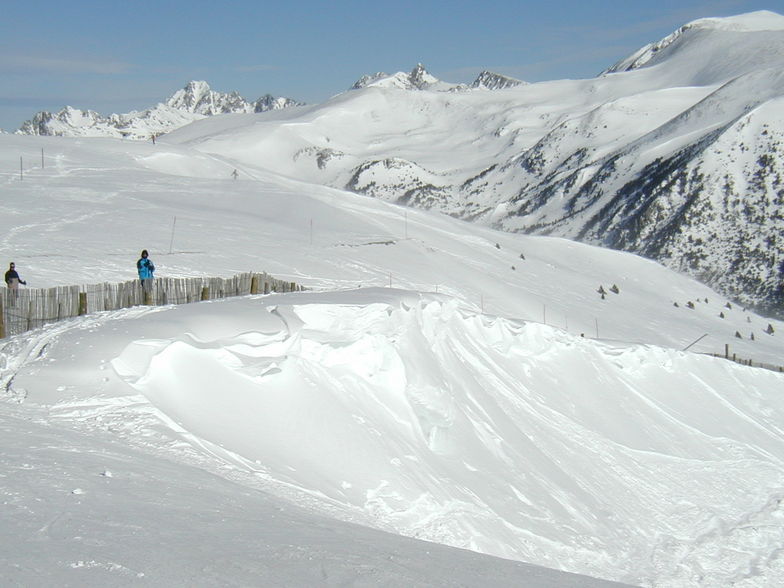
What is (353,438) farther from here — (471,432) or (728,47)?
(728,47)

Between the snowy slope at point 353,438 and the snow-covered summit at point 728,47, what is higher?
the snow-covered summit at point 728,47

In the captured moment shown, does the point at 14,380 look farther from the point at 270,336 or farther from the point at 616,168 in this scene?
the point at 616,168

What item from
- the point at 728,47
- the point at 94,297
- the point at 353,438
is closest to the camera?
the point at 353,438

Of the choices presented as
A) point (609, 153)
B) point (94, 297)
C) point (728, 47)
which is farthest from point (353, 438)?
point (728, 47)

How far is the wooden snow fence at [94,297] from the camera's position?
522 inches

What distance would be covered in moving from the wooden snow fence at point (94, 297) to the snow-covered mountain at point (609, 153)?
57.7 m

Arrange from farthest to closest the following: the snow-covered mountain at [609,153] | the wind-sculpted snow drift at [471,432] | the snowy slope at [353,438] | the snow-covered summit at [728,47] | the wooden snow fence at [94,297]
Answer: the snow-covered summit at [728,47] < the snow-covered mountain at [609,153] < the wooden snow fence at [94,297] < the wind-sculpted snow drift at [471,432] < the snowy slope at [353,438]

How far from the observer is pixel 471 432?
1375 centimetres

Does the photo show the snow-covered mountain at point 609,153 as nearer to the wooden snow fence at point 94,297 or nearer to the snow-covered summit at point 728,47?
the snow-covered summit at point 728,47

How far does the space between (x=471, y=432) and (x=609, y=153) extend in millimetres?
104409

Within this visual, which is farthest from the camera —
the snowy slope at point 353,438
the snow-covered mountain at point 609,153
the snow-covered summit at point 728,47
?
the snow-covered summit at point 728,47

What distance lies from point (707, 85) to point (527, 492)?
15334 cm

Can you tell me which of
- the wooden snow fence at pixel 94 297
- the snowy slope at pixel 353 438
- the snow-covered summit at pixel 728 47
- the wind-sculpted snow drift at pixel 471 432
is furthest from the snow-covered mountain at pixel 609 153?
the wooden snow fence at pixel 94 297

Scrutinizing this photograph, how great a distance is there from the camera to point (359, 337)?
13.9 metres
